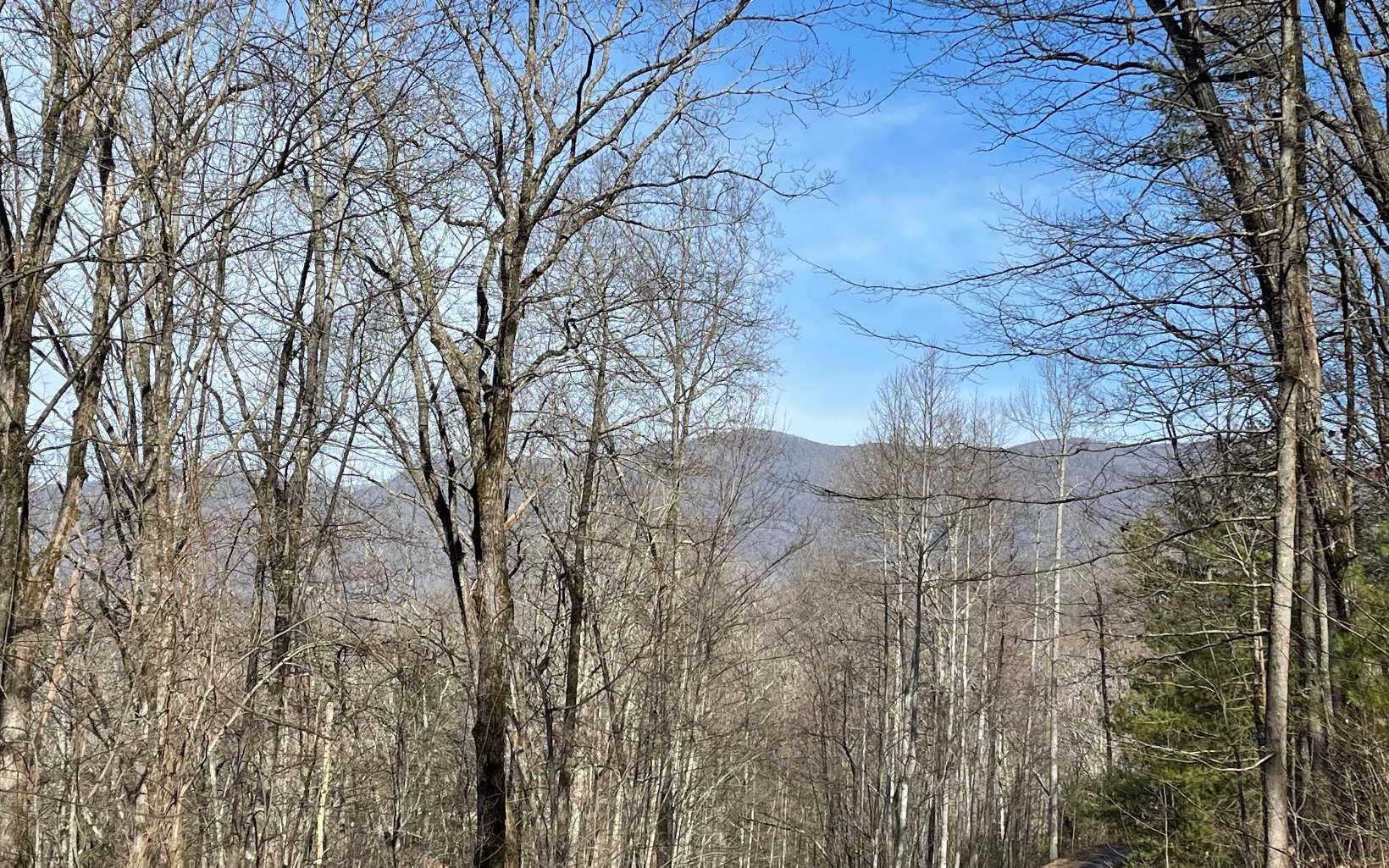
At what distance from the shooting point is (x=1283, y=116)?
493cm

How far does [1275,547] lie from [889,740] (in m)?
13.7

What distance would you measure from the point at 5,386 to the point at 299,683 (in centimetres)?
340

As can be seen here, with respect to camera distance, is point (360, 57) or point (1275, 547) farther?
point (360, 57)

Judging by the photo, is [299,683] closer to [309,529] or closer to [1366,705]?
[309,529]

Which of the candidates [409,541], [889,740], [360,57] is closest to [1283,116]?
[360,57]

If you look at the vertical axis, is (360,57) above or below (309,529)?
above

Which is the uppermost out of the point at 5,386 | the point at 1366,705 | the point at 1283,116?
the point at 1283,116

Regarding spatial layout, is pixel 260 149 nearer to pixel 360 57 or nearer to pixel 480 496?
pixel 360 57

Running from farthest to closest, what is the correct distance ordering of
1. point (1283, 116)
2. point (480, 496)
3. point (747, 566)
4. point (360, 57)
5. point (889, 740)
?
point (889, 740), point (747, 566), point (480, 496), point (360, 57), point (1283, 116)

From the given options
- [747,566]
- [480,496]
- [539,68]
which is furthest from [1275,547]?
[747,566]

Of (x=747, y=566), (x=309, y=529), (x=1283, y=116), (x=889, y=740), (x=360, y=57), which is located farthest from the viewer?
(x=889, y=740)

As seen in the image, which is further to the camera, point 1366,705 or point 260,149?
point 1366,705

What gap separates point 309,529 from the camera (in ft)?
25.6

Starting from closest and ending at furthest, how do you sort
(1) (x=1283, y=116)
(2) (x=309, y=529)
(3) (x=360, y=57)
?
(1) (x=1283, y=116) < (3) (x=360, y=57) < (2) (x=309, y=529)
